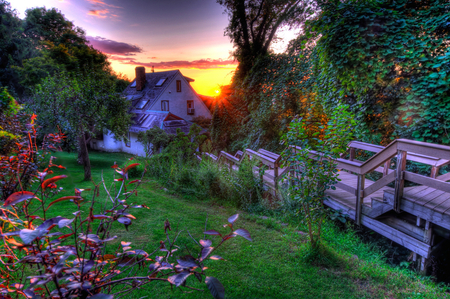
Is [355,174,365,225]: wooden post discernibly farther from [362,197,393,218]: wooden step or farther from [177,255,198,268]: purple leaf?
[177,255,198,268]: purple leaf

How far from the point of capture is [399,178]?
3721mm

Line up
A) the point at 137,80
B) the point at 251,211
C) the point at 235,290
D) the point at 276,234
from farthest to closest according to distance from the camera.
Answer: the point at 137,80, the point at 251,211, the point at 276,234, the point at 235,290

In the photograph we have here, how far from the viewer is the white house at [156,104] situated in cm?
2158

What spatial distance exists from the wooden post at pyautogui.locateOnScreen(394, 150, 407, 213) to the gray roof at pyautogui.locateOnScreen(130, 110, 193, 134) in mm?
16919

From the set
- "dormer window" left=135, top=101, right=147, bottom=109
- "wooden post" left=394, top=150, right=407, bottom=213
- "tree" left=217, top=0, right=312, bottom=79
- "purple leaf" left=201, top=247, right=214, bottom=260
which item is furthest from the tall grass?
"dormer window" left=135, top=101, right=147, bottom=109

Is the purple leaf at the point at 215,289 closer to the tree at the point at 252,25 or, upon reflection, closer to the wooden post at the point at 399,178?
the wooden post at the point at 399,178

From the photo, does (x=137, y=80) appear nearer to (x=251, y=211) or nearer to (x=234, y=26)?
(x=234, y=26)

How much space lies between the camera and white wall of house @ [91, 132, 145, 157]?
22219 mm

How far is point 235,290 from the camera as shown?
9.25 feet

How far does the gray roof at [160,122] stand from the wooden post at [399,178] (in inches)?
666

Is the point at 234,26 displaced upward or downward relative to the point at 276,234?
upward

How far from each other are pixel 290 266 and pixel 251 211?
2.31 m

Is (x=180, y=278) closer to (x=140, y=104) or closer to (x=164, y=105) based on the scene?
(x=164, y=105)

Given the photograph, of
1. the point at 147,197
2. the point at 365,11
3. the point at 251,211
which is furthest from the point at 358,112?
the point at 147,197
